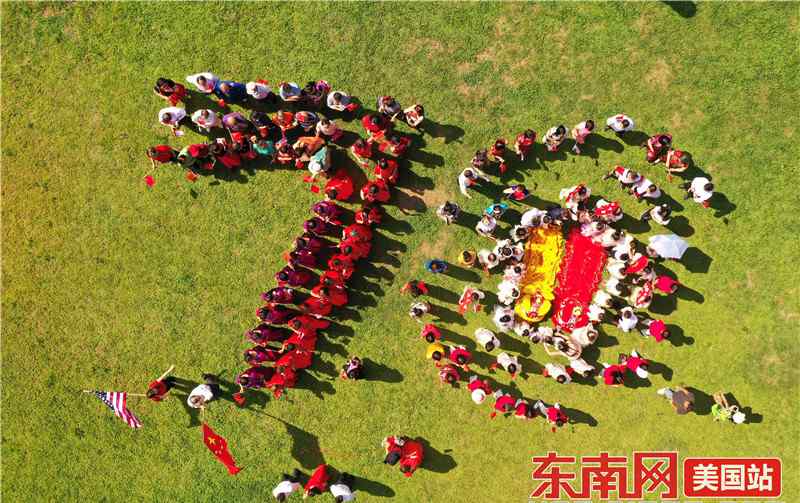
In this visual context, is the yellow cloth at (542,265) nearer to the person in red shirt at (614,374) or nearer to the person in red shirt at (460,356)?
the person in red shirt at (460,356)

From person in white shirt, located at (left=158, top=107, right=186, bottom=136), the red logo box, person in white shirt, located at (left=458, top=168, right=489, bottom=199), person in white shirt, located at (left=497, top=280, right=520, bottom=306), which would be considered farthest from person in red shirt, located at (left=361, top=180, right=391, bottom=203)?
the red logo box

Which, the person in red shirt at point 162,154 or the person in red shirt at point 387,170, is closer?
the person in red shirt at point 387,170

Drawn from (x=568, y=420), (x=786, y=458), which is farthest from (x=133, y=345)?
(x=786, y=458)

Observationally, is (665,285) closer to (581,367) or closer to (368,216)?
(581,367)

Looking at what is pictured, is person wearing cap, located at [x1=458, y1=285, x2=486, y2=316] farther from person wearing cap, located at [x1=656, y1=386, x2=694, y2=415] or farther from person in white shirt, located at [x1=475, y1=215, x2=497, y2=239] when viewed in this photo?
person wearing cap, located at [x1=656, y1=386, x2=694, y2=415]

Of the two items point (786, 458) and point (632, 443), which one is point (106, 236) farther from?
point (786, 458)

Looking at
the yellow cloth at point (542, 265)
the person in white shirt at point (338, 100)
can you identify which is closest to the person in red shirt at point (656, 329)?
the yellow cloth at point (542, 265)

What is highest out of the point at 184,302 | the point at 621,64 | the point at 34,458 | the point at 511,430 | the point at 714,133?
the point at 621,64
